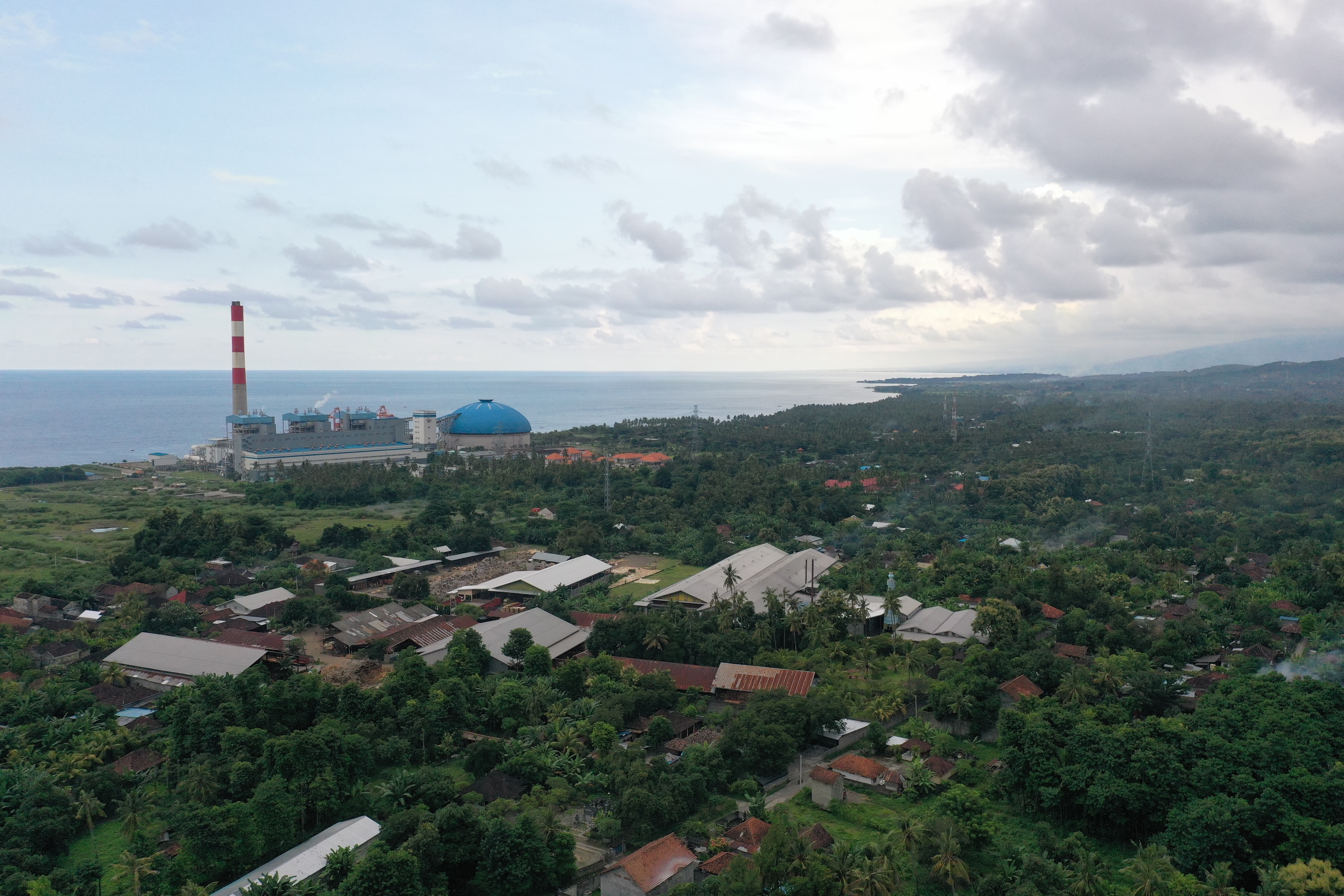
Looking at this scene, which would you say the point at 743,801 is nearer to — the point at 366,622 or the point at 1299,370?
the point at 366,622

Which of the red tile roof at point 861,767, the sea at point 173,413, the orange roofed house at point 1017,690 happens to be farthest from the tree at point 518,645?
the sea at point 173,413

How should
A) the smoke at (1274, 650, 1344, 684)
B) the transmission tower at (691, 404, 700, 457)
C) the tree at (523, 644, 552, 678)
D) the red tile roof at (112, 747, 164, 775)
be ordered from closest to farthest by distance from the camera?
the red tile roof at (112, 747, 164, 775) < the smoke at (1274, 650, 1344, 684) < the tree at (523, 644, 552, 678) < the transmission tower at (691, 404, 700, 457)

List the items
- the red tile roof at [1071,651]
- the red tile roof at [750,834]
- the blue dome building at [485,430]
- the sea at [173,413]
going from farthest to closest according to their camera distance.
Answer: the sea at [173,413]
the blue dome building at [485,430]
the red tile roof at [1071,651]
the red tile roof at [750,834]

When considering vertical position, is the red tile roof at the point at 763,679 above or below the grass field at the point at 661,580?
above

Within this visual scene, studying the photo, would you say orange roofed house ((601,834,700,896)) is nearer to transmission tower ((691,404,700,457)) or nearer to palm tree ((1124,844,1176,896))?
palm tree ((1124,844,1176,896))

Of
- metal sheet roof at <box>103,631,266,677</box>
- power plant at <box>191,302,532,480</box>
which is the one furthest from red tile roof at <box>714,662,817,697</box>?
power plant at <box>191,302,532,480</box>

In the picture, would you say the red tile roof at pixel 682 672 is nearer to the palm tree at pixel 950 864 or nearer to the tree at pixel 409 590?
the palm tree at pixel 950 864

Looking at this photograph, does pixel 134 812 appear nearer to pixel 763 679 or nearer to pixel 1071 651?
pixel 763 679
